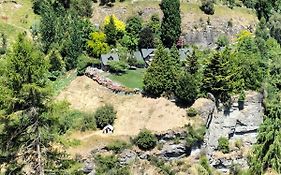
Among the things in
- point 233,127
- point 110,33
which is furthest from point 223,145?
point 110,33

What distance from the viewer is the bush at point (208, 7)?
75.9 m

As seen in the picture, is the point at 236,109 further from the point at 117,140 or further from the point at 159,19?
the point at 159,19

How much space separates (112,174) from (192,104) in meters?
11.2

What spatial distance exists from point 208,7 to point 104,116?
103 feet

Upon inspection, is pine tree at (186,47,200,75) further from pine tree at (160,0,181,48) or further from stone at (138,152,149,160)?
pine tree at (160,0,181,48)

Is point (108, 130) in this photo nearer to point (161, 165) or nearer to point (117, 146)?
point (117, 146)

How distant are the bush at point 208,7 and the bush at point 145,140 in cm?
3165

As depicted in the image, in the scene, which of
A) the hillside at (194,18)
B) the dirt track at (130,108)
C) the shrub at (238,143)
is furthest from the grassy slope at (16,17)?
the shrub at (238,143)

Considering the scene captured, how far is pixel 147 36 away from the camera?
66.4m

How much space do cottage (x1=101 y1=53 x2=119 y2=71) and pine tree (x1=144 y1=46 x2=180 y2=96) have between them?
24.8 feet

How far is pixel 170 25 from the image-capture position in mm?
68188

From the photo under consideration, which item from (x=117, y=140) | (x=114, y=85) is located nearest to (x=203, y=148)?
(x=117, y=140)

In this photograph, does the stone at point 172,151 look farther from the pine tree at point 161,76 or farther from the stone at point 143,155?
the pine tree at point 161,76

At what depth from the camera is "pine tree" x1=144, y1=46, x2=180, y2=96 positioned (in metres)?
52.9
